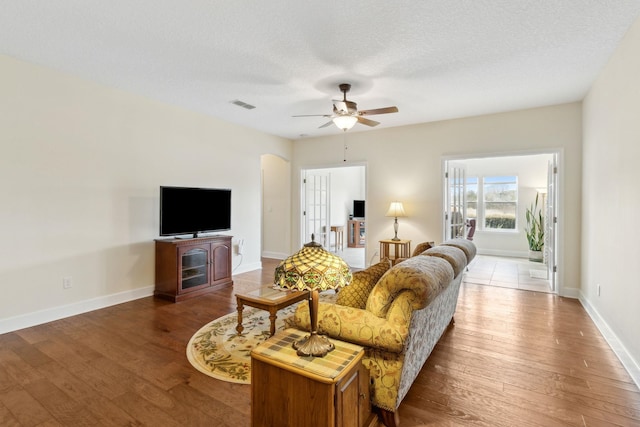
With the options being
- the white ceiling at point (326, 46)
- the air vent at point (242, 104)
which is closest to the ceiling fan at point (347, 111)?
the white ceiling at point (326, 46)

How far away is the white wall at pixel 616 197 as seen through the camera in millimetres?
2500

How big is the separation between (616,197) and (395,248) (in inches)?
121

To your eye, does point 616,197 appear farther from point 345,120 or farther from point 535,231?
point 535,231

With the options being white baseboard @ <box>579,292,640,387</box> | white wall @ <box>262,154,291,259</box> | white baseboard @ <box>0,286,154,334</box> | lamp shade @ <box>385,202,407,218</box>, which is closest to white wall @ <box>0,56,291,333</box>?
white baseboard @ <box>0,286,154,334</box>

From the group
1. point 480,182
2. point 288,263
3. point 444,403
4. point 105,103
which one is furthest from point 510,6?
point 480,182

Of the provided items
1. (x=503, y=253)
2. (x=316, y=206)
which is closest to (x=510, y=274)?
(x=503, y=253)

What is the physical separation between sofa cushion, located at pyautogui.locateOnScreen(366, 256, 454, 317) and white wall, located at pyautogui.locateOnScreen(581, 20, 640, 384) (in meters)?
1.85

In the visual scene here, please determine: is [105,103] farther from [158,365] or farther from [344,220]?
[344,220]

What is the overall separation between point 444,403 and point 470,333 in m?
1.29

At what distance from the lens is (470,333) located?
10.2 feet

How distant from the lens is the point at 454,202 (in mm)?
5785

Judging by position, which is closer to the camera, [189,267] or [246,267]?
[189,267]

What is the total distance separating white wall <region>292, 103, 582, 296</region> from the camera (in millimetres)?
4465

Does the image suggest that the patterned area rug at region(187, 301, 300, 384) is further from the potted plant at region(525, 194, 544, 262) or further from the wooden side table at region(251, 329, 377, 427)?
the potted plant at region(525, 194, 544, 262)
